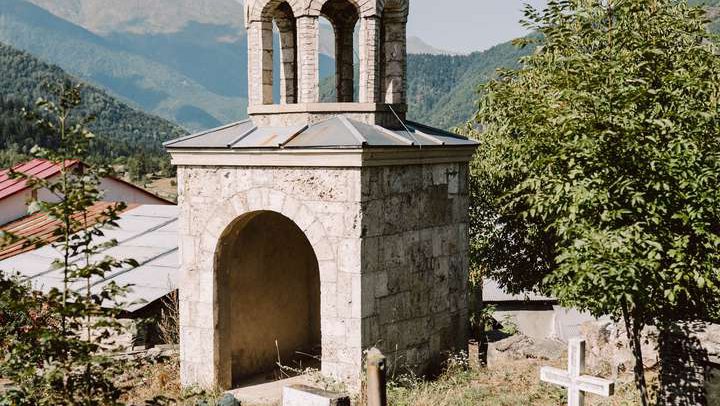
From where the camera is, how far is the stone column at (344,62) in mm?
11023

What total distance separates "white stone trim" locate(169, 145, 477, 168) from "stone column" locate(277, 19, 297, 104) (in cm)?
177

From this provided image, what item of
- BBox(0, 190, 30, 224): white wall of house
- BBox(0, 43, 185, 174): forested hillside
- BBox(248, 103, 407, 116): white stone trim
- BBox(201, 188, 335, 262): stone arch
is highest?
BBox(0, 43, 185, 174): forested hillside

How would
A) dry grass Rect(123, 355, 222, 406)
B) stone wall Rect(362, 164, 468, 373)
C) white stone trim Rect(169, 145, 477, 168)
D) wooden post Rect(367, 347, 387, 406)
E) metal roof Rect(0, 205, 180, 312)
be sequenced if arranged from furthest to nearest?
metal roof Rect(0, 205, 180, 312) → dry grass Rect(123, 355, 222, 406) → stone wall Rect(362, 164, 468, 373) → white stone trim Rect(169, 145, 477, 168) → wooden post Rect(367, 347, 387, 406)

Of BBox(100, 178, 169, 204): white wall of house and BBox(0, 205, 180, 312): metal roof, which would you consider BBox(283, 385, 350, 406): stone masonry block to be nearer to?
BBox(0, 205, 180, 312): metal roof

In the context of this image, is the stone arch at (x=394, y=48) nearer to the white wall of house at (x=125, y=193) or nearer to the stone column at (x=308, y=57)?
the stone column at (x=308, y=57)

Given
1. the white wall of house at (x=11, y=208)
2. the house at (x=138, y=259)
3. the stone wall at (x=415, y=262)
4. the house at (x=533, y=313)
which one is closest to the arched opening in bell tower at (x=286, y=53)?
the stone wall at (x=415, y=262)

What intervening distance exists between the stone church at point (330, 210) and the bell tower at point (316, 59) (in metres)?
0.02

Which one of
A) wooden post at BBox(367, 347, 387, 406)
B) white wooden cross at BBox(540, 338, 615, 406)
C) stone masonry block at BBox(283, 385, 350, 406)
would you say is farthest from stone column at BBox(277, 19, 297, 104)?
wooden post at BBox(367, 347, 387, 406)

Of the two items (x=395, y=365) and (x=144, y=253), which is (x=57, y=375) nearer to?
(x=395, y=365)

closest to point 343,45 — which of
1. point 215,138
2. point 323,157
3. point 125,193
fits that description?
point 215,138

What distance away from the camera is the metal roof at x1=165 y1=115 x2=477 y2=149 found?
8461mm

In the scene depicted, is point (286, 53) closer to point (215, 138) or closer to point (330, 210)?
point (215, 138)

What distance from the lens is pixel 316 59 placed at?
948 centimetres

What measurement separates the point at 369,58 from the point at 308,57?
0.75 meters
